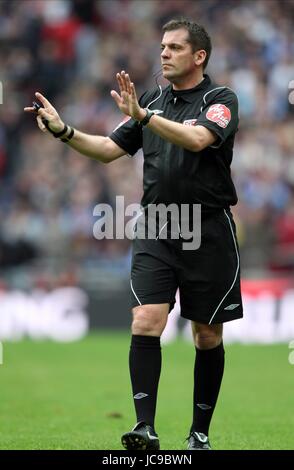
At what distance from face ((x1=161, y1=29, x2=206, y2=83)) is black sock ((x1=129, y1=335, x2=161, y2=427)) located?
1620 mm

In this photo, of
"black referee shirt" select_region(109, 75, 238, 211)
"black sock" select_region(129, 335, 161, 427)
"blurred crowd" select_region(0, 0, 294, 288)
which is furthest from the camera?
"blurred crowd" select_region(0, 0, 294, 288)

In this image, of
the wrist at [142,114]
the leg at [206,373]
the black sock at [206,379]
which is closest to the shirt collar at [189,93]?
the wrist at [142,114]

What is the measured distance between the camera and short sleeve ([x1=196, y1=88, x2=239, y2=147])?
6.39 m

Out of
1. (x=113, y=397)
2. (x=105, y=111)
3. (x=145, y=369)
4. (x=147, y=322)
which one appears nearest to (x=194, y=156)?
(x=147, y=322)

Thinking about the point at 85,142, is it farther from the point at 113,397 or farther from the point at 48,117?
the point at 113,397

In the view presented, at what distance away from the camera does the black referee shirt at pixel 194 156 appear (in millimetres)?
6504

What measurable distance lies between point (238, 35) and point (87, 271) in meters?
5.11

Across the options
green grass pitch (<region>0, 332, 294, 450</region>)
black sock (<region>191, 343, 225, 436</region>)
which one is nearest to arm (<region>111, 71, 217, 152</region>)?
black sock (<region>191, 343, 225, 436</region>)

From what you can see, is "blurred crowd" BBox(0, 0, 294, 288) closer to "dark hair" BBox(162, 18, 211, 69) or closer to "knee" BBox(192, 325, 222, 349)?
"knee" BBox(192, 325, 222, 349)

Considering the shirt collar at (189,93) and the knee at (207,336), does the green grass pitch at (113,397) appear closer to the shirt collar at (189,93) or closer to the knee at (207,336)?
the knee at (207,336)

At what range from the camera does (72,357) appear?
43.5ft

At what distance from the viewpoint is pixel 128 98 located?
20.0ft

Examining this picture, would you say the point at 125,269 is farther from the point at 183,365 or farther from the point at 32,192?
the point at 183,365

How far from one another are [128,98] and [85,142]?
79 centimetres
